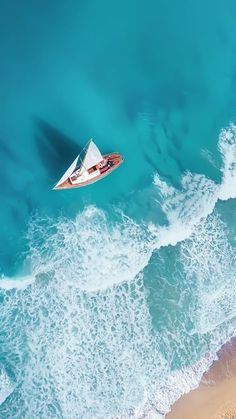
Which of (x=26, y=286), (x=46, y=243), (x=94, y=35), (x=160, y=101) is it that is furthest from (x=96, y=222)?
(x=94, y=35)

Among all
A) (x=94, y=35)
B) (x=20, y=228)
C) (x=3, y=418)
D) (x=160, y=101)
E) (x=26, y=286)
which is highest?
(x=94, y=35)

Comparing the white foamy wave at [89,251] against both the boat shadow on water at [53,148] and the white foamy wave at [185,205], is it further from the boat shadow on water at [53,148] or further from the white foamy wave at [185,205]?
the boat shadow on water at [53,148]

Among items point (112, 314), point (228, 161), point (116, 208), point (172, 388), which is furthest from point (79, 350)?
point (228, 161)

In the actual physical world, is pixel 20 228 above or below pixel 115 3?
below

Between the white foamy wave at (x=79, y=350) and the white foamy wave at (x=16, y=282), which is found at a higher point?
the white foamy wave at (x=16, y=282)

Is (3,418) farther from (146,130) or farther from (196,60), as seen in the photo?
(196,60)

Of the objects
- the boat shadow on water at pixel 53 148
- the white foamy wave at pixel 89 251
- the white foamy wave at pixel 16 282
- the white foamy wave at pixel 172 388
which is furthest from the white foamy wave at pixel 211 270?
the white foamy wave at pixel 16 282
